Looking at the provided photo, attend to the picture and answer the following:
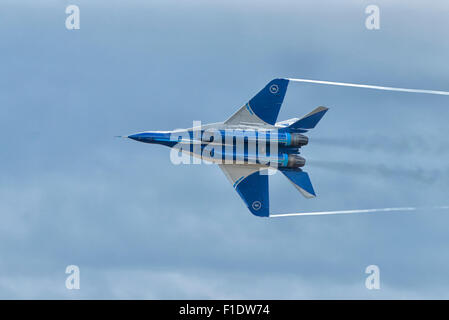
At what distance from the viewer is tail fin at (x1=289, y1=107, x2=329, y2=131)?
112 feet

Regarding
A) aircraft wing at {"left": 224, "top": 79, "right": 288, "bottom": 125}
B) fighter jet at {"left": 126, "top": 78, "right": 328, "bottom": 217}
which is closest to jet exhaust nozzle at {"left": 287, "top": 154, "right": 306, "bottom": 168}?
fighter jet at {"left": 126, "top": 78, "right": 328, "bottom": 217}

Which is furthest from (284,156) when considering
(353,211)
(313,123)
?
(353,211)

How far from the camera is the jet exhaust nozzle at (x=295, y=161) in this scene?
35.1m

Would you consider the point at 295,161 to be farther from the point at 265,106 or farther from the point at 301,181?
the point at 265,106

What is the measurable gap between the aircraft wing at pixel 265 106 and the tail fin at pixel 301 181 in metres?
2.80

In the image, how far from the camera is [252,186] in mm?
37094

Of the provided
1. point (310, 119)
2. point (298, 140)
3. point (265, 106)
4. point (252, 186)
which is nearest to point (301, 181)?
point (298, 140)

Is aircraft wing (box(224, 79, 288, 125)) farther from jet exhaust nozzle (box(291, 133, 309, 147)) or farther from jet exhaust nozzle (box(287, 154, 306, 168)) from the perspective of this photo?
jet exhaust nozzle (box(287, 154, 306, 168))

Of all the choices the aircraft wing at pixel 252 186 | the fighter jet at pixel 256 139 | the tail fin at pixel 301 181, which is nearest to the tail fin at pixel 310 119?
the fighter jet at pixel 256 139

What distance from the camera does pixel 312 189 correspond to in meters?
35.7

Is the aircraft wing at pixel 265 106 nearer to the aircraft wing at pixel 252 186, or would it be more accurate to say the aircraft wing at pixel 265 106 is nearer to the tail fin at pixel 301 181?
the aircraft wing at pixel 252 186

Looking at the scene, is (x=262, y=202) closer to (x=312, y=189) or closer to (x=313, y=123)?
(x=312, y=189)

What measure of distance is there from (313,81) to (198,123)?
6245 millimetres

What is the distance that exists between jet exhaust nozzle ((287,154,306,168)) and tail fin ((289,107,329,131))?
1.52 m
